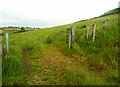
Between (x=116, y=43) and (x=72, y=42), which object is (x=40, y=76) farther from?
(x=116, y=43)

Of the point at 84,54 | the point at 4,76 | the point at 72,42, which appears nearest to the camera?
the point at 4,76

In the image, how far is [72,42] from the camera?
338 inches

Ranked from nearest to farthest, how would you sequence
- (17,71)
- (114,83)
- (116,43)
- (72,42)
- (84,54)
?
1. (114,83)
2. (17,71)
3. (116,43)
4. (84,54)
5. (72,42)

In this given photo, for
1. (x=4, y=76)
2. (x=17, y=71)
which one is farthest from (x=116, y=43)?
(x=4, y=76)

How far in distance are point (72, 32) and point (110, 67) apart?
17.4 ft

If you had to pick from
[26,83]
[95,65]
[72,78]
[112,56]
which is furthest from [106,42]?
[26,83]

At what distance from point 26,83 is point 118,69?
4556 millimetres

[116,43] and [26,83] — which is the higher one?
[116,43]

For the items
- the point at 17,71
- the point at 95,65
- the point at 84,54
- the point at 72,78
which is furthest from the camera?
the point at 84,54

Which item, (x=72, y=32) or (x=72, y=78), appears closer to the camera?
(x=72, y=78)

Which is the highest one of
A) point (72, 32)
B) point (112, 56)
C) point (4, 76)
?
point (72, 32)

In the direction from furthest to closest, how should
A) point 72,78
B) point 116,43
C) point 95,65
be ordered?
1. point 116,43
2. point 95,65
3. point 72,78

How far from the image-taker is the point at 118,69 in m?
4.07

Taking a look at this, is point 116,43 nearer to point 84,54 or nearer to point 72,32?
point 84,54
